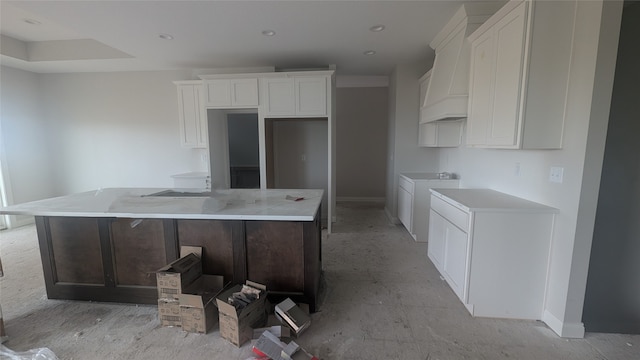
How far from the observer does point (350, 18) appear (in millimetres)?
2684

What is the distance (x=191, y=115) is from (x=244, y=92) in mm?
1136

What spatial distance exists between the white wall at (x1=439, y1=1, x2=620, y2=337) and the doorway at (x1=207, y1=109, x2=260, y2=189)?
147 inches

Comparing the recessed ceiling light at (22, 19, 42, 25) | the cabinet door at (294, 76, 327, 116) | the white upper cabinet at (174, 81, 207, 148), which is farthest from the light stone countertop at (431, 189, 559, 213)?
the recessed ceiling light at (22, 19, 42, 25)

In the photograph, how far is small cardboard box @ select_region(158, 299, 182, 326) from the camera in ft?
6.36

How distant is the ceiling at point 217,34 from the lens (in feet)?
8.14

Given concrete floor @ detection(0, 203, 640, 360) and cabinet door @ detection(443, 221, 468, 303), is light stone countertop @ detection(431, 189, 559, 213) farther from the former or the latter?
concrete floor @ detection(0, 203, 640, 360)

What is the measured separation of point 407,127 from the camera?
4281 mm

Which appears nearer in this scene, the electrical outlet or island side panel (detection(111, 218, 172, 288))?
the electrical outlet

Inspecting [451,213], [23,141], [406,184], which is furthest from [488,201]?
[23,141]

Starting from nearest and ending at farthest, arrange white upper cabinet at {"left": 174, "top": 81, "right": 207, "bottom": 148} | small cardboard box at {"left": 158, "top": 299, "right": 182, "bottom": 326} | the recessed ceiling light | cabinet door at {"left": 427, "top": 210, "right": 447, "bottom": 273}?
small cardboard box at {"left": 158, "top": 299, "right": 182, "bottom": 326}
cabinet door at {"left": 427, "top": 210, "right": 447, "bottom": 273}
the recessed ceiling light
white upper cabinet at {"left": 174, "top": 81, "right": 207, "bottom": 148}

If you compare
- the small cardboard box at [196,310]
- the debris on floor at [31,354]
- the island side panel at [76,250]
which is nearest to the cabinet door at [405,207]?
the small cardboard box at [196,310]

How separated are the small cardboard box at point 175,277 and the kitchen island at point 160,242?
16 centimetres

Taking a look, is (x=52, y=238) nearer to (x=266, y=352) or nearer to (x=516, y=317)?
(x=266, y=352)

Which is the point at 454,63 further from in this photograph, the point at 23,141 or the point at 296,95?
the point at 23,141
